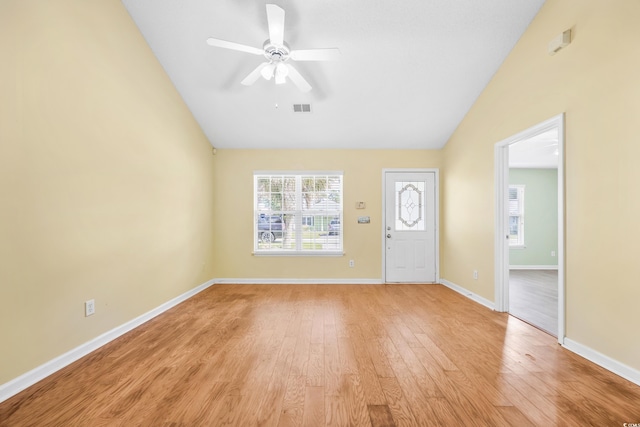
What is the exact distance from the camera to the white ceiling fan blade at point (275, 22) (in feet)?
6.94

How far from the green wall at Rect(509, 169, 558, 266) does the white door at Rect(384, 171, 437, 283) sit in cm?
298

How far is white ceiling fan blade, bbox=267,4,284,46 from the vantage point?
6.94 feet

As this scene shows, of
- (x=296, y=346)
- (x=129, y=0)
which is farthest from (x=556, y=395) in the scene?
(x=129, y=0)

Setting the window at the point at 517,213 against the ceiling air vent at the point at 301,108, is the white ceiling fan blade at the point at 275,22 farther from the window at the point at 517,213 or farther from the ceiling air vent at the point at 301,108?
the window at the point at 517,213

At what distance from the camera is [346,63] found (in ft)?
11.1

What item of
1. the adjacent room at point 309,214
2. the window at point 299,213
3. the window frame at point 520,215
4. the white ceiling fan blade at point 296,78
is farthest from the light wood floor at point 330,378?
the window frame at point 520,215

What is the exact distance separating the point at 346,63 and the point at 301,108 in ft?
3.19

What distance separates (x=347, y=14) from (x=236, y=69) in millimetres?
1508

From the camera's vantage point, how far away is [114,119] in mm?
2684

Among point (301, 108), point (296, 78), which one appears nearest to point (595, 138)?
point (296, 78)

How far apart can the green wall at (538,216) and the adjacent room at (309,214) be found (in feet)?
6.42

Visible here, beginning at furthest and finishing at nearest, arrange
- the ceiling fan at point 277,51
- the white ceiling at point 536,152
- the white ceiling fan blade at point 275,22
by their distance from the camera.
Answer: the white ceiling at point 536,152 < the ceiling fan at point 277,51 < the white ceiling fan blade at point 275,22

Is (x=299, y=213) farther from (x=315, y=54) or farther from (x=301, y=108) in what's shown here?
(x=315, y=54)

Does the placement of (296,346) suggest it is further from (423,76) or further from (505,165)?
(423,76)
